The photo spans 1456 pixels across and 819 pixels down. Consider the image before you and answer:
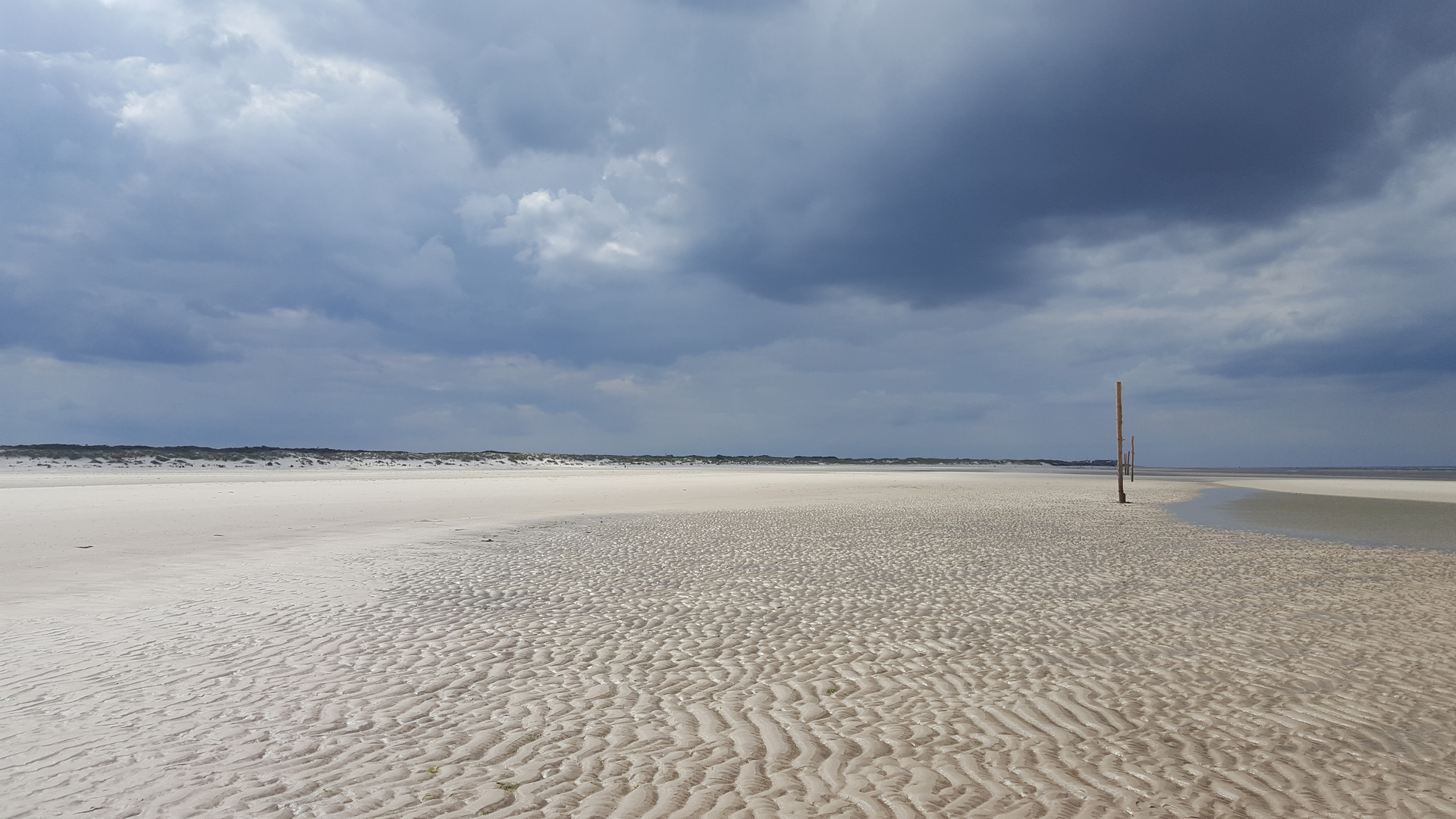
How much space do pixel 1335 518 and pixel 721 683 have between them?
2609 cm

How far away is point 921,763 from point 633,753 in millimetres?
1879

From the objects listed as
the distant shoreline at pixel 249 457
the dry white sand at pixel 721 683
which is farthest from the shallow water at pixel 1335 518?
the distant shoreline at pixel 249 457

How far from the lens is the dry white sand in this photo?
171 inches

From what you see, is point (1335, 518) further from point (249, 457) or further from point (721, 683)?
point (249, 457)

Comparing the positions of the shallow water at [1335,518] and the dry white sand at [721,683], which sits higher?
the shallow water at [1335,518]

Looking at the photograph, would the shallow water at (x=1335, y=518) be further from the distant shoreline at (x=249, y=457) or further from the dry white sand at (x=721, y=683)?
the distant shoreline at (x=249, y=457)

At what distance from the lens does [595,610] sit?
9336mm

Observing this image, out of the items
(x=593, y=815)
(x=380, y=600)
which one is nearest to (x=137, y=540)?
(x=380, y=600)

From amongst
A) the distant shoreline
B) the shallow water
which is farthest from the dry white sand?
the distant shoreline

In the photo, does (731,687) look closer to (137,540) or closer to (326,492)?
(137,540)

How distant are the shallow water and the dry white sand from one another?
478cm

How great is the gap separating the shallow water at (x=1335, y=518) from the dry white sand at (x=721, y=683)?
478cm

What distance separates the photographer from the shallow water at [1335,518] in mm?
18031

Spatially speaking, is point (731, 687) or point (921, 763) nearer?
point (921, 763)
